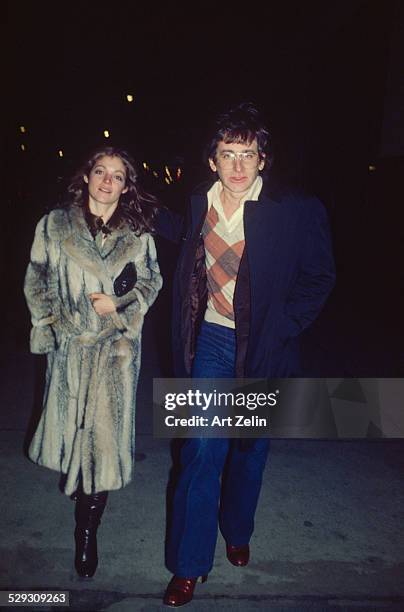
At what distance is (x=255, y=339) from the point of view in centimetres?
256

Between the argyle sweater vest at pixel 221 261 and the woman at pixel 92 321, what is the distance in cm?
33

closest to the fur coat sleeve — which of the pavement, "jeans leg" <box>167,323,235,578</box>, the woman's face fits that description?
the woman's face

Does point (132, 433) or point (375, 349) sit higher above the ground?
point (132, 433)

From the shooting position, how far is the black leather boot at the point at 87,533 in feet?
9.01

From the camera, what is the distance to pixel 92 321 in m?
2.63

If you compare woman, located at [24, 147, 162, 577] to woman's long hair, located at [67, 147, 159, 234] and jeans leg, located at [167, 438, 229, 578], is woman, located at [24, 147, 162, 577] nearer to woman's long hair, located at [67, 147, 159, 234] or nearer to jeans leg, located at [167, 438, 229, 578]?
woman's long hair, located at [67, 147, 159, 234]

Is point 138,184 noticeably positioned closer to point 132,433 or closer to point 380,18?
point 132,433

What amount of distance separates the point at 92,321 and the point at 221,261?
0.70 meters

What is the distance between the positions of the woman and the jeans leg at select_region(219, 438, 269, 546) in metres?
0.55

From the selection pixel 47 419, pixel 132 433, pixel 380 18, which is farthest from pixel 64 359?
pixel 380 18

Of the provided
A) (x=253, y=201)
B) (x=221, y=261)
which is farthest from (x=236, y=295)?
(x=253, y=201)

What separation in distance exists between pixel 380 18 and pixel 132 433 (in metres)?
10.5

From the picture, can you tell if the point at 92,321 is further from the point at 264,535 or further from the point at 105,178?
the point at 264,535

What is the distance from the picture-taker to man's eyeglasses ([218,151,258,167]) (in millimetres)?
2584
